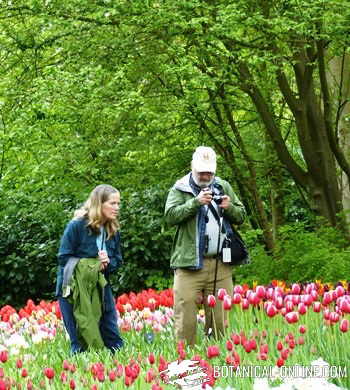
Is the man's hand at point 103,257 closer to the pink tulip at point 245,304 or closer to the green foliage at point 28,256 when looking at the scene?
the pink tulip at point 245,304

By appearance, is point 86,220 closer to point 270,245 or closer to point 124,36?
point 124,36

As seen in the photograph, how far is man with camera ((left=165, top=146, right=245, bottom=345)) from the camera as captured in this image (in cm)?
586

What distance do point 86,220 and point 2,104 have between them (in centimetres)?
378

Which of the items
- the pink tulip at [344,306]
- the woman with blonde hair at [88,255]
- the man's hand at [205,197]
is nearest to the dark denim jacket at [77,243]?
the woman with blonde hair at [88,255]

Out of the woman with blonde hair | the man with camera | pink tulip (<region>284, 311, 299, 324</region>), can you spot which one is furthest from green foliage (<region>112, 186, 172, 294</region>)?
pink tulip (<region>284, 311, 299, 324</region>)

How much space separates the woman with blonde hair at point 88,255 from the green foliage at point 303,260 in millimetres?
2804

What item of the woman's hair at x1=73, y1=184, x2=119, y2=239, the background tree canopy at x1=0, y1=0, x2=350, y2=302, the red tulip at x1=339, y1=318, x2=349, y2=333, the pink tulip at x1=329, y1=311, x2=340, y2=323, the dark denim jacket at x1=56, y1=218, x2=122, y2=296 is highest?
the background tree canopy at x1=0, y1=0, x2=350, y2=302

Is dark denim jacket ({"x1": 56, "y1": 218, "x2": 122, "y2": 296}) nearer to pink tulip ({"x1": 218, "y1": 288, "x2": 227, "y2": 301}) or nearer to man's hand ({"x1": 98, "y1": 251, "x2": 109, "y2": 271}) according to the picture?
man's hand ({"x1": 98, "y1": 251, "x2": 109, "y2": 271})

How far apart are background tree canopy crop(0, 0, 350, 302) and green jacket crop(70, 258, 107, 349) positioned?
7.55 feet

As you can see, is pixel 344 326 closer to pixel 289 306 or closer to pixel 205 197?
pixel 289 306

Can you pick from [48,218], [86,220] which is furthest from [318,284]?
[48,218]

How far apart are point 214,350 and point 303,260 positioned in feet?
13.0

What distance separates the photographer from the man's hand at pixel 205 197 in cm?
562

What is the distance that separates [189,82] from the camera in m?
8.43
